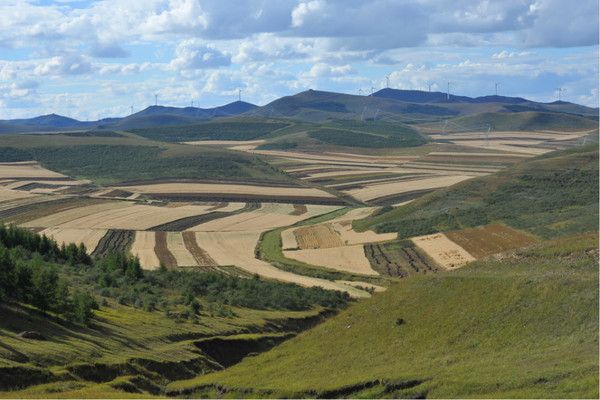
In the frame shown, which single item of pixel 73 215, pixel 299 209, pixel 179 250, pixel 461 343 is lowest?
pixel 179 250

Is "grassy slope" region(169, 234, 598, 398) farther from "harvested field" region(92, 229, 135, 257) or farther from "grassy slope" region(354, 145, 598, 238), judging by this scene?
"harvested field" region(92, 229, 135, 257)

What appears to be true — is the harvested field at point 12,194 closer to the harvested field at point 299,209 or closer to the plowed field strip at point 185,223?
the plowed field strip at point 185,223

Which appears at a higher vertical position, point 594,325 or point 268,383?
point 594,325

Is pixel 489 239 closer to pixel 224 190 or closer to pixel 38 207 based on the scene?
pixel 38 207

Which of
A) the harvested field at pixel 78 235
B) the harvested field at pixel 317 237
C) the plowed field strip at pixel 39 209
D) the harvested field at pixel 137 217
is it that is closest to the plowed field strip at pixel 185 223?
the harvested field at pixel 137 217

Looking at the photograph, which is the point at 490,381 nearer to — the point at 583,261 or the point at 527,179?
the point at 583,261

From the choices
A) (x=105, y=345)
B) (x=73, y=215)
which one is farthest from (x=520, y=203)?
(x=105, y=345)

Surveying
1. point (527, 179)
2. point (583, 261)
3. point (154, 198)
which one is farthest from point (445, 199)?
point (583, 261)
